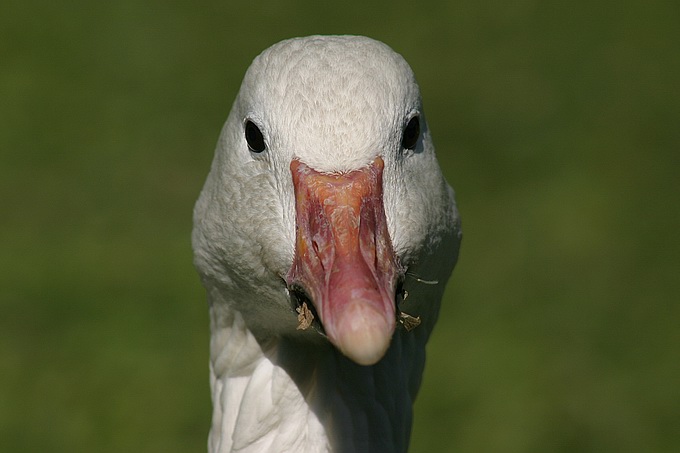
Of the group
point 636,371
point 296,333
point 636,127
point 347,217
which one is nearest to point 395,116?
point 347,217

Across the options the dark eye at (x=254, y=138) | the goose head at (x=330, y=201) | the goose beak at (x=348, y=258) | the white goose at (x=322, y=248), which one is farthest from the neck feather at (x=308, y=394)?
the goose beak at (x=348, y=258)

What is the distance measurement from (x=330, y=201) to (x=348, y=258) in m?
0.18

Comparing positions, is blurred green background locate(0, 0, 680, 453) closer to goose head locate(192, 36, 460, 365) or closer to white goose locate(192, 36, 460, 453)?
white goose locate(192, 36, 460, 453)

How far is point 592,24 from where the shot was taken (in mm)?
9250

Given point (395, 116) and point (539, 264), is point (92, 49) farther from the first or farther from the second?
point (395, 116)

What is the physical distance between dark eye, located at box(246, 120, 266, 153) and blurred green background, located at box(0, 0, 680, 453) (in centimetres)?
353

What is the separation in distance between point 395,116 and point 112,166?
17.9ft

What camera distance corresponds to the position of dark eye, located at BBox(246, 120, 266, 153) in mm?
2723

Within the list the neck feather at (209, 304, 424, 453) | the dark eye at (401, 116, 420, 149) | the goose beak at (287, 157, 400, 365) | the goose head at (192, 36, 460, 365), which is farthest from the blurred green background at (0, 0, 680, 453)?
the goose beak at (287, 157, 400, 365)

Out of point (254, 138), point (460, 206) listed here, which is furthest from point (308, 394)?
point (460, 206)

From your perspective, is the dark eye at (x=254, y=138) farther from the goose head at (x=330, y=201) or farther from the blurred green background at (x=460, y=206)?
the blurred green background at (x=460, y=206)

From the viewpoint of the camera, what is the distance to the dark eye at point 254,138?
8.93 ft

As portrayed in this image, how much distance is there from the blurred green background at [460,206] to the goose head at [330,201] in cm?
334

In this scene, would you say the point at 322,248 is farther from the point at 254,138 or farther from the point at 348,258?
the point at 254,138
